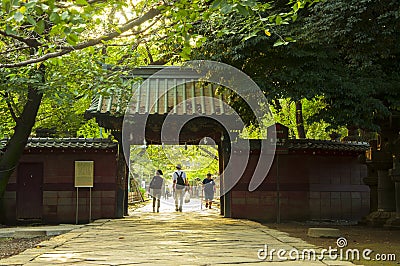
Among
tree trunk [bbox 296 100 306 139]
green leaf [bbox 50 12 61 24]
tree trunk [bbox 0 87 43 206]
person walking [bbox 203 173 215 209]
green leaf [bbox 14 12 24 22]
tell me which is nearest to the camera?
green leaf [bbox 14 12 24 22]

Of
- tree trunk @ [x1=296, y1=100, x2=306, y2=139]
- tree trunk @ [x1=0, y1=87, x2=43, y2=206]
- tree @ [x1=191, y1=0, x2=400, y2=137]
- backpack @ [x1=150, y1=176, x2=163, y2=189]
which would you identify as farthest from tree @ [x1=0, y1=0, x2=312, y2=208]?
tree trunk @ [x1=296, y1=100, x2=306, y2=139]

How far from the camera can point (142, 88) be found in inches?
565

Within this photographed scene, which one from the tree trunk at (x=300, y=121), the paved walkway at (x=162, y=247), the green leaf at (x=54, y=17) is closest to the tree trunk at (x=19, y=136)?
the paved walkway at (x=162, y=247)

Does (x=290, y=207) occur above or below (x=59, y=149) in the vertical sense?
below

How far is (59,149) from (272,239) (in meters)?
8.49

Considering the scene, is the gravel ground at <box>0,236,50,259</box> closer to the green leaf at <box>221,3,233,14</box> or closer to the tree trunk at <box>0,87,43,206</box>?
the tree trunk at <box>0,87,43,206</box>

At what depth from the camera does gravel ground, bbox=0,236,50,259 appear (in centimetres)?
1017

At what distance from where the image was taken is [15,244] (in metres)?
11.5

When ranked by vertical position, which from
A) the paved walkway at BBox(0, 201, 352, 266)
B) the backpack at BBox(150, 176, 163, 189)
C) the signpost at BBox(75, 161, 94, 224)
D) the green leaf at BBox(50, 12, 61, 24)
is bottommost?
the paved walkway at BBox(0, 201, 352, 266)

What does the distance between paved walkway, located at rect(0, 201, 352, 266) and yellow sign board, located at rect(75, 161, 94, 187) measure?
159 inches

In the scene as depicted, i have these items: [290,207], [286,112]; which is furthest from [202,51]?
[286,112]

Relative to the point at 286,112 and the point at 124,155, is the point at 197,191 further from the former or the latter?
the point at 124,155

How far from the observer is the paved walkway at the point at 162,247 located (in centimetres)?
617

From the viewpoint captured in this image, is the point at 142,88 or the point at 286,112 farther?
the point at 286,112
